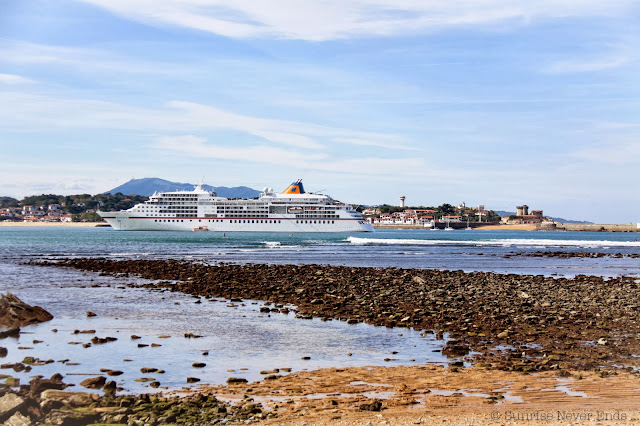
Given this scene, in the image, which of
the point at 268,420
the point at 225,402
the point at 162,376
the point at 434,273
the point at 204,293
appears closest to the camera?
the point at 268,420

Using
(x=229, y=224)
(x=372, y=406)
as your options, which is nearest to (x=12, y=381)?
(x=372, y=406)

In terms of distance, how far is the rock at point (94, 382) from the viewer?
30.6 feet

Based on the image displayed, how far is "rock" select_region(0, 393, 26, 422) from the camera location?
24.6 ft

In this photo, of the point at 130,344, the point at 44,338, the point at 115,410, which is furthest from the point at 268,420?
the point at 44,338

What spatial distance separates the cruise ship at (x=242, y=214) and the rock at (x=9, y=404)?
357 feet

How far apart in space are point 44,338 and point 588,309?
15.0m

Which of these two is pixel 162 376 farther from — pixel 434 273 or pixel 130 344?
pixel 434 273

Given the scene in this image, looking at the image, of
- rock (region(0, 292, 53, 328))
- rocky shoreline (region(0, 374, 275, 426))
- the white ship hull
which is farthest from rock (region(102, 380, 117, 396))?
the white ship hull

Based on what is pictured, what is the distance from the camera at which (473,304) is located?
59.9ft

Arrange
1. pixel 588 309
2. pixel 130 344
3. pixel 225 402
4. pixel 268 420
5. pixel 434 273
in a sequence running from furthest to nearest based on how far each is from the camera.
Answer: pixel 434 273
pixel 588 309
pixel 130 344
pixel 225 402
pixel 268 420

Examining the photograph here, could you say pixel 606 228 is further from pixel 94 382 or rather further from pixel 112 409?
pixel 112 409

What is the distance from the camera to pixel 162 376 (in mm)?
10109

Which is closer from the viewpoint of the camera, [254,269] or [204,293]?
[204,293]

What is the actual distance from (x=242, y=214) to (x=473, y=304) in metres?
101
